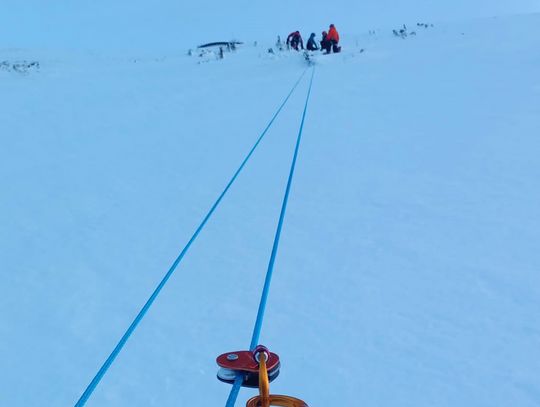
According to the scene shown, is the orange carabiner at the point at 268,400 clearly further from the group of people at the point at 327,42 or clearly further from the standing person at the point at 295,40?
the standing person at the point at 295,40

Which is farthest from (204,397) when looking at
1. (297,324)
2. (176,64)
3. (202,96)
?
(176,64)

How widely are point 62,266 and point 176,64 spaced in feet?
30.2

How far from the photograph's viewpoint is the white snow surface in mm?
2008

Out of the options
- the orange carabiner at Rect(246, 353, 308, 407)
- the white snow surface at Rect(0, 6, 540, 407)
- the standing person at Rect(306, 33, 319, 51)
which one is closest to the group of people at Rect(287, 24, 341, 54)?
the standing person at Rect(306, 33, 319, 51)

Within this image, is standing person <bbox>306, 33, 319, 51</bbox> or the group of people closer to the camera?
the group of people

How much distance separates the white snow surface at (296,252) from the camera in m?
2.01

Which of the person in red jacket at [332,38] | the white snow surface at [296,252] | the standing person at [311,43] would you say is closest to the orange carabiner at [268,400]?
the white snow surface at [296,252]

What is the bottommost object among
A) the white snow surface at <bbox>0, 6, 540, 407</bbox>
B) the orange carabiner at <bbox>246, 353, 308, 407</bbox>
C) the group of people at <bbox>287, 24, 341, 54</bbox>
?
the white snow surface at <bbox>0, 6, 540, 407</bbox>

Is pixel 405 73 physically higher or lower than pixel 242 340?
higher

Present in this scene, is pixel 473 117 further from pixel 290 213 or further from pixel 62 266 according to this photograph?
pixel 62 266

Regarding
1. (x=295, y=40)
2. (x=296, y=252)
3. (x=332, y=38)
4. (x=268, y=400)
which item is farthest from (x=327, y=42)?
(x=268, y=400)

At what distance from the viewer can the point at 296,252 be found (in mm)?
2838

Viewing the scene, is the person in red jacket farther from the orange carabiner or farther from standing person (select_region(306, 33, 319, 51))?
the orange carabiner

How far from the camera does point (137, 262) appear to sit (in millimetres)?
2881
